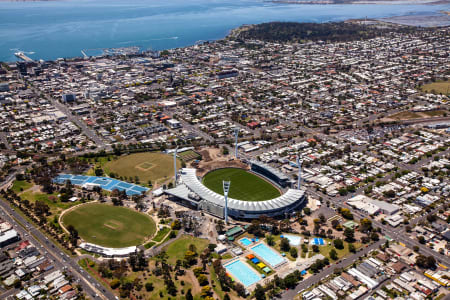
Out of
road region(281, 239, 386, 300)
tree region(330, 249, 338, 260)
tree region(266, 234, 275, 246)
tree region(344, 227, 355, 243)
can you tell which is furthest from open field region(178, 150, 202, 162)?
road region(281, 239, 386, 300)

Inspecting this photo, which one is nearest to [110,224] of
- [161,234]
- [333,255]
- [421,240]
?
[161,234]

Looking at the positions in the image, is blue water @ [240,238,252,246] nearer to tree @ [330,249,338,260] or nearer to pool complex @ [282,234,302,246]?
pool complex @ [282,234,302,246]

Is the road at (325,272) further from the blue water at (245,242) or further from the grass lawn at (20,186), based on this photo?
the grass lawn at (20,186)

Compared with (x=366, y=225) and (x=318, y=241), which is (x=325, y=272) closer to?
(x=318, y=241)

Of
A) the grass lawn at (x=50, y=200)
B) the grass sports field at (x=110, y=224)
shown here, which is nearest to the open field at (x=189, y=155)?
the grass sports field at (x=110, y=224)

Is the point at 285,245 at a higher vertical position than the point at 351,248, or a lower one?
higher
